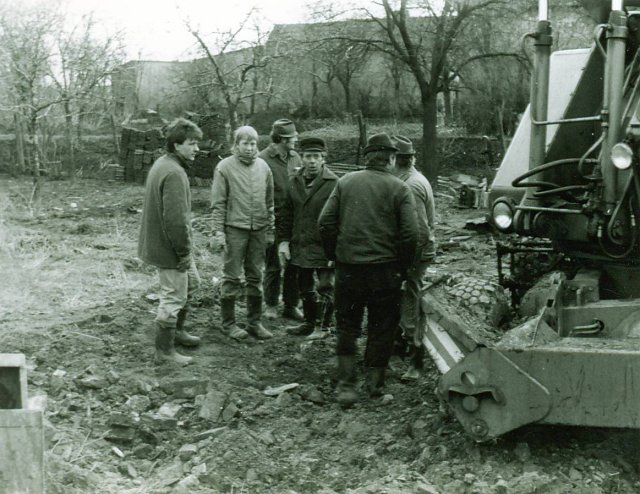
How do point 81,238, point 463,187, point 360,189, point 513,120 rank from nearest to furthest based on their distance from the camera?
point 360,189 < point 81,238 < point 463,187 < point 513,120

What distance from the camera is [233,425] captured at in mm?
5598

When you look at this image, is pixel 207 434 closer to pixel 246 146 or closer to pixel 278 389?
A: pixel 278 389

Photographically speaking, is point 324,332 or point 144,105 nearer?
point 324,332

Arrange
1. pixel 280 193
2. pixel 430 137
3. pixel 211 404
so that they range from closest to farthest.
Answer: pixel 211 404, pixel 280 193, pixel 430 137

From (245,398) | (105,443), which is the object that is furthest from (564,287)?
(105,443)

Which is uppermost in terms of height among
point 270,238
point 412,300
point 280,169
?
point 280,169

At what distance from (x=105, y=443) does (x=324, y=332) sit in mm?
3080

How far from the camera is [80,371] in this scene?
247 inches

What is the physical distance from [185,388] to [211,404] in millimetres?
366

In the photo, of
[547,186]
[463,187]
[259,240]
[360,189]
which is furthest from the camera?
[463,187]

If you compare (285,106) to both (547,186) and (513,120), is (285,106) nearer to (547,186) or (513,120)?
(513,120)

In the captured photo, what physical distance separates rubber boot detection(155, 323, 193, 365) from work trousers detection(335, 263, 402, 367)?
133 cm

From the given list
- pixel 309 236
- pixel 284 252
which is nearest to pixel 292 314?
pixel 284 252

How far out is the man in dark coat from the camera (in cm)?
632
